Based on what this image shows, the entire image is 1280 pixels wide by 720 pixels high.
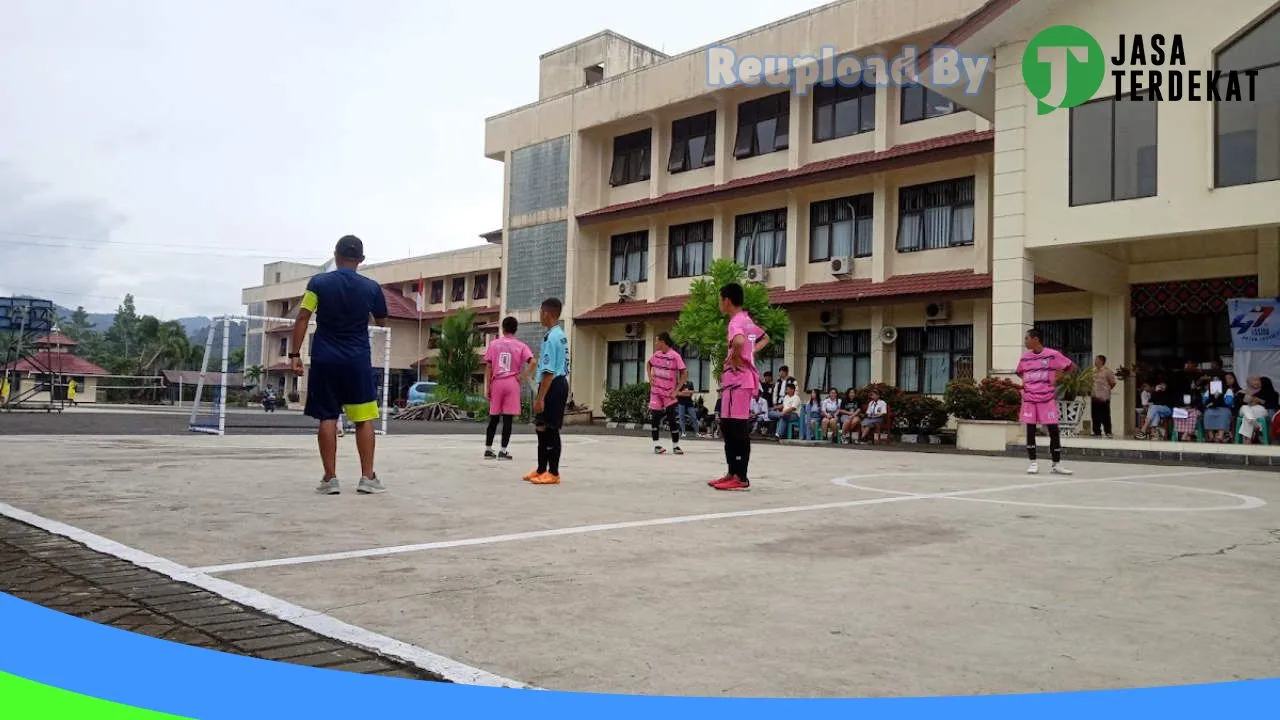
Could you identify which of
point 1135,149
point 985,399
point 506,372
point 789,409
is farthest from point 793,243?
point 506,372

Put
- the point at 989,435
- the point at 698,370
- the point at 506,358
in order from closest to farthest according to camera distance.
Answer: the point at 506,358 → the point at 989,435 → the point at 698,370

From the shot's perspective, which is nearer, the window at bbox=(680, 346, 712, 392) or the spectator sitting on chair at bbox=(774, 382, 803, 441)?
the spectator sitting on chair at bbox=(774, 382, 803, 441)

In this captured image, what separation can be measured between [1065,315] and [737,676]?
22.7 m

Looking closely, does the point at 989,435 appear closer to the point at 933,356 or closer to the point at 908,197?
the point at 933,356

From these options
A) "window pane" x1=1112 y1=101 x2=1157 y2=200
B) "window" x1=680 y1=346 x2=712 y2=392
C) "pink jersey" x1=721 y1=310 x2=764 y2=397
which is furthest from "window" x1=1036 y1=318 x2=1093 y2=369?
"pink jersey" x1=721 y1=310 x2=764 y2=397

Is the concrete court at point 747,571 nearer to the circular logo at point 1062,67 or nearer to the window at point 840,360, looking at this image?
the circular logo at point 1062,67

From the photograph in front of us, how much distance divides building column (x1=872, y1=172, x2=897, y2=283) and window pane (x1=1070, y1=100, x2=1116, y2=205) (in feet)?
27.6

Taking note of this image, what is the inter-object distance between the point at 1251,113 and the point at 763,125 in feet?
50.3

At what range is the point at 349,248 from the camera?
719cm

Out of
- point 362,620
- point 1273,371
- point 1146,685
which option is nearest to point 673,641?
point 362,620

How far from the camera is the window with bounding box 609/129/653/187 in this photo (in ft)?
108

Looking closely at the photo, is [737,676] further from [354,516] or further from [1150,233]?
[1150,233]

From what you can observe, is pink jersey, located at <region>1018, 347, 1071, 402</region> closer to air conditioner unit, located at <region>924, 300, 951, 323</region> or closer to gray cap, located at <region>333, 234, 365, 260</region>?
gray cap, located at <region>333, 234, 365, 260</region>

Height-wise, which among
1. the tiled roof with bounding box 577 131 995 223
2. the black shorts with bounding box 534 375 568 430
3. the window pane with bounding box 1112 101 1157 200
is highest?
the tiled roof with bounding box 577 131 995 223
